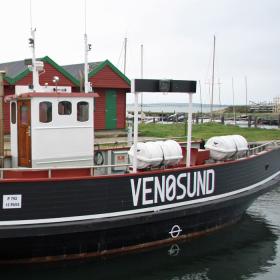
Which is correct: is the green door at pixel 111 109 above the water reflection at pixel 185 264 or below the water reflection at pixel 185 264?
above

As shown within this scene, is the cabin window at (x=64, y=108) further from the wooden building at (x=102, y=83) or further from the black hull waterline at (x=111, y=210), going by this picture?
the wooden building at (x=102, y=83)

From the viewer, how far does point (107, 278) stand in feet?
25.1

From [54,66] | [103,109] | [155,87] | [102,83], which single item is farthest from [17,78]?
[155,87]

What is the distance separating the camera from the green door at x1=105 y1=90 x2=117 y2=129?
75.3ft

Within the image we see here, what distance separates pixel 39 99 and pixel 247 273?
4.96 m

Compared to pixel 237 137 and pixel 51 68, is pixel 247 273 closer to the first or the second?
pixel 237 137

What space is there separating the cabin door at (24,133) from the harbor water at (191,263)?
2.09m

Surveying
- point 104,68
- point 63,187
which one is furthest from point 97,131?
point 63,187

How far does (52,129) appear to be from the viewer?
8578mm

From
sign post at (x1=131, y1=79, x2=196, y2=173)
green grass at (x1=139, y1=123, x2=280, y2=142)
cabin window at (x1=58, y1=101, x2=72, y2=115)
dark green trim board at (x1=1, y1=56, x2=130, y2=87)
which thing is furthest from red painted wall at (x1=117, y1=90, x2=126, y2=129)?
sign post at (x1=131, y1=79, x2=196, y2=173)

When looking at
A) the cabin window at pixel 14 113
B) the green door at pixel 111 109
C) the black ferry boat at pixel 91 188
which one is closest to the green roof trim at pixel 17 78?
the green door at pixel 111 109

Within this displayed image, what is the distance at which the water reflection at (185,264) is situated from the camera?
25.2 feet

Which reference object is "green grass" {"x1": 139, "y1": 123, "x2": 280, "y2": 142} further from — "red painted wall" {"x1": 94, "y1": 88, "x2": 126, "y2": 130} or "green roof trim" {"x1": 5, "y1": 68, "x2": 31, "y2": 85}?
"green roof trim" {"x1": 5, "y1": 68, "x2": 31, "y2": 85}

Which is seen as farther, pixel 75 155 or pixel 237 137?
pixel 237 137
